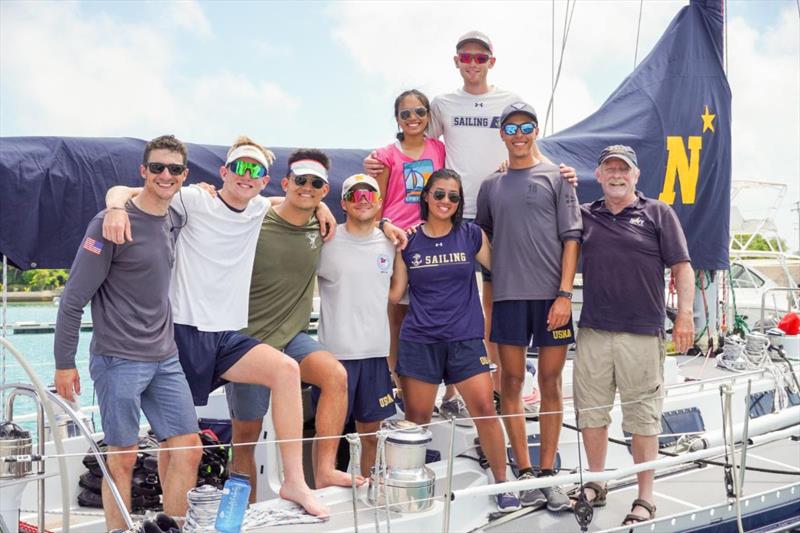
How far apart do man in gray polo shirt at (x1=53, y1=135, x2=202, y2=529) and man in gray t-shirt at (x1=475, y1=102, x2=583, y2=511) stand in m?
1.56

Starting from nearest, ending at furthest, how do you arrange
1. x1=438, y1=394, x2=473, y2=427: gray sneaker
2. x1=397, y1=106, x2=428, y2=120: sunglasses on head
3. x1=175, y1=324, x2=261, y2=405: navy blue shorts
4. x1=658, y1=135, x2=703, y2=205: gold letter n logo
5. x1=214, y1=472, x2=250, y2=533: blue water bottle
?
x1=214, y1=472, x2=250, y2=533: blue water bottle < x1=175, y1=324, x2=261, y2=405: navy blue shorts < x1=397, y1=106, x2=428, y2=120: sunglasses on head < x1=438, y1=394, x2=473, y2=427: gray sneaker < x1=658, y1=135, x2=703, y2=205: gold letter n logo

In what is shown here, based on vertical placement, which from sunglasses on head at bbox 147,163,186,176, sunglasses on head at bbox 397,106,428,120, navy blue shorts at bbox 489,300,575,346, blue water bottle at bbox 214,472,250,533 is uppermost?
sunglasses on head at bbox 397,106,428,120

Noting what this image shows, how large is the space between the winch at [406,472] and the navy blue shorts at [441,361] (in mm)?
524

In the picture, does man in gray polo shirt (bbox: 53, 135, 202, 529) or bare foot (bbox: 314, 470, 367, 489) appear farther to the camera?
bare foot (bbox: 314, 470, 367, 489)

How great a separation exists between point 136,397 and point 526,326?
73.3 inches

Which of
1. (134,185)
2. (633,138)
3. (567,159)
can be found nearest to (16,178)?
(134,185)

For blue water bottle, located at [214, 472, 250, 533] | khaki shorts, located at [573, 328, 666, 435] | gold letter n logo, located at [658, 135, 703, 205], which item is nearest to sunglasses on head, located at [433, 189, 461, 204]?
khaki shorts, located at [573, 328, 666, 435]

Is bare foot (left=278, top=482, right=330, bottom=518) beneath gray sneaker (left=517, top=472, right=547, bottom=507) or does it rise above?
above

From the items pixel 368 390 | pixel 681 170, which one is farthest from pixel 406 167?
pixel 681 170

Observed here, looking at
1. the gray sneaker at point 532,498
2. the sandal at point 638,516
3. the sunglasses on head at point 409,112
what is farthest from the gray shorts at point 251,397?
the sandal at point 638,516

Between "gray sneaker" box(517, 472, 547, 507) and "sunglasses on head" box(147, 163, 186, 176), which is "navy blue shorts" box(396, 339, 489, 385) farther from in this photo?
"sunglasses on head" box(147, 163, 186, 176)

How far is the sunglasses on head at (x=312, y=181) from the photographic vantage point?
350 centimetres

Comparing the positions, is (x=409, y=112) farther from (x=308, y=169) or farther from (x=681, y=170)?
(x=681, y=170)

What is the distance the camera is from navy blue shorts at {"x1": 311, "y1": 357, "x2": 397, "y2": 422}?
11.8 feet
